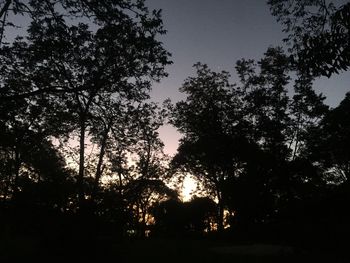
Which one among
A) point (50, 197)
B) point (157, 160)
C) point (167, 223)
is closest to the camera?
point (50, 197)

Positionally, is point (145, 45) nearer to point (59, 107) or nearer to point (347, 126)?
point (59, 107)

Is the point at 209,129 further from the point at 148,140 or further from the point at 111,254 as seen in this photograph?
the point at 111,254

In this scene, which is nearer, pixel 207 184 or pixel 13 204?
pixel 13 204

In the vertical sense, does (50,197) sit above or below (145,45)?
below

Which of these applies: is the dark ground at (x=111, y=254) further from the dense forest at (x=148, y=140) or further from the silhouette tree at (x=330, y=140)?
the silhouette tree at (x=330, y=140)

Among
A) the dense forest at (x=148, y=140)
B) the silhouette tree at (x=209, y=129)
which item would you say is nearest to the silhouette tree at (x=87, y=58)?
the dense forest at (x=148, y=140)

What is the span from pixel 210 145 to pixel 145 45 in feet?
81.6

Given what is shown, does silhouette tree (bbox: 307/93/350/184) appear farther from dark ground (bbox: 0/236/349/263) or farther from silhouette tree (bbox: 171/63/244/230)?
dark ground (bbox: 0/236/349/263)

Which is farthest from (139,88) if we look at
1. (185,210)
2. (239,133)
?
(185,210)

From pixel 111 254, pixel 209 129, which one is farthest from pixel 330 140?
pixel 111 254

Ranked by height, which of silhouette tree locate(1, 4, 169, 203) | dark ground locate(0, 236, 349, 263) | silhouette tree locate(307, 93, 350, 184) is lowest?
dark ground locate(0, 236, 349, 263)

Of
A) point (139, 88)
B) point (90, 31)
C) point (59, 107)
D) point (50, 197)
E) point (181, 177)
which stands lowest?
point (50, 197)

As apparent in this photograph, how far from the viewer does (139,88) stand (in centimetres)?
1388

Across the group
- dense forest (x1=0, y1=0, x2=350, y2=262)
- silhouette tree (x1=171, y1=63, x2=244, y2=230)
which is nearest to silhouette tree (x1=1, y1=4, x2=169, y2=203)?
dense forest (x1=0, y1=0, x2=350, y2=262)
